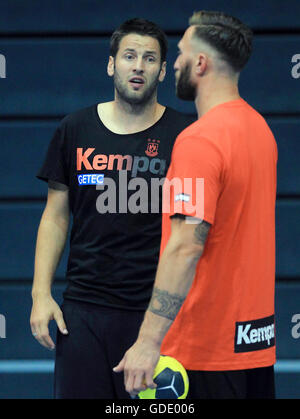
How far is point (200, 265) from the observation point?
236cm

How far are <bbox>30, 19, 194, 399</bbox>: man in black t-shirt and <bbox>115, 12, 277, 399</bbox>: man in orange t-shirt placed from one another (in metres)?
0.58

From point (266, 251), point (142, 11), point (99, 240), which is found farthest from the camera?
point (142, 11)

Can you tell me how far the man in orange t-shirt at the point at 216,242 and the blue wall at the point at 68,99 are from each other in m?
1.95

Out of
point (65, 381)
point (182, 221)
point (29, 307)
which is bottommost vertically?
point (65, 381)

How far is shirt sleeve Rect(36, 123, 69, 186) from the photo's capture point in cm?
312

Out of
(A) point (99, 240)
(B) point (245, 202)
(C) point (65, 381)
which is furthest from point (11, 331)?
(B) point (245, 202)

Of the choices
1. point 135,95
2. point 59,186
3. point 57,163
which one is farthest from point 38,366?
point 135,95

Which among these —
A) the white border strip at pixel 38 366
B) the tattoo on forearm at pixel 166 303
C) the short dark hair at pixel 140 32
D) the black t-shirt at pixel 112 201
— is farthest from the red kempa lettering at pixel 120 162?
the white border strip at pixel 38 366

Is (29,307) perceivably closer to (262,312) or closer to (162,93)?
(162,93)

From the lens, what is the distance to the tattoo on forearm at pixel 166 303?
2242 mm

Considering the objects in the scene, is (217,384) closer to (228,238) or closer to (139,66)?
(228,238)

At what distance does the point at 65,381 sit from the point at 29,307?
146 centimetres

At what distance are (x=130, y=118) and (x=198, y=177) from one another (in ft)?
3.39

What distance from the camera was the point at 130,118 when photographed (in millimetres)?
3158
